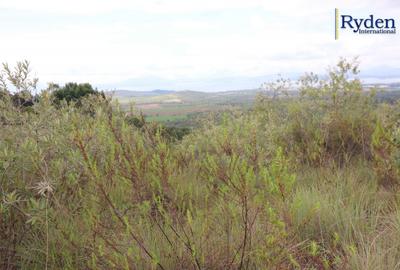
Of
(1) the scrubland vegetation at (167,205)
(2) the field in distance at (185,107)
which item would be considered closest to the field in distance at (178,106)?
(2) the field in distance at (185,107)

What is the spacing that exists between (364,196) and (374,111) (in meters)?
3.12

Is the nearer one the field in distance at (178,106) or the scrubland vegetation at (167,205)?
the scrubland vegetation at (167,205)

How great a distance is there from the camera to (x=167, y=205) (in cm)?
313

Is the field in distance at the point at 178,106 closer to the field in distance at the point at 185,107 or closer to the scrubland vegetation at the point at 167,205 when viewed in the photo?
the field in distance at the point at 185,107

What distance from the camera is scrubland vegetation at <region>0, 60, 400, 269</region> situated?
2693mm

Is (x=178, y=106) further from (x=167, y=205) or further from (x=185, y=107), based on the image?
(x=167, y=205)

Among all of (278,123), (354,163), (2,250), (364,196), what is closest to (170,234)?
(2,250)

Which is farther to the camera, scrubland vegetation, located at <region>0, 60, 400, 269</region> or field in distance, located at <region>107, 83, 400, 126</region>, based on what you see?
field in distance, located at <region>107, 83, 400, 126</region>

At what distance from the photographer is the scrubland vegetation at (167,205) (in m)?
2.69

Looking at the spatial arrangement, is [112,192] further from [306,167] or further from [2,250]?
[306,167]

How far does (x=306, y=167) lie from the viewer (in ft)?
17.9

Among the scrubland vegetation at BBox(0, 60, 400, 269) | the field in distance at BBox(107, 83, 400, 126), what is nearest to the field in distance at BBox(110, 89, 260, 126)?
the field in distance at BBox(107, 83, 400, 126)

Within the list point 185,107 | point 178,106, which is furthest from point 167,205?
point 178,106

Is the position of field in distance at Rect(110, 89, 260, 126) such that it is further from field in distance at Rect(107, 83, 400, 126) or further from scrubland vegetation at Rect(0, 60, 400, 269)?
scrubland vegetation at Rect(0, 60, 400, 269)
